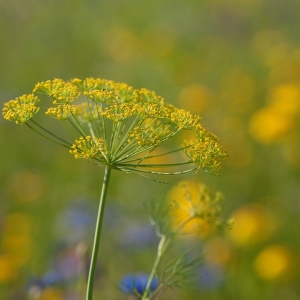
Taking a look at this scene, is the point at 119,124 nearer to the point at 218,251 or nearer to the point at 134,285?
the point at 134,285

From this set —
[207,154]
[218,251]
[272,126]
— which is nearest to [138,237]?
[218,251]

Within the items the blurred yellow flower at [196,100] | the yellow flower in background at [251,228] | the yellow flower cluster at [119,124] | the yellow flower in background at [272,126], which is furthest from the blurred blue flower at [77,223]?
the yellow flower cluster at [119,124]

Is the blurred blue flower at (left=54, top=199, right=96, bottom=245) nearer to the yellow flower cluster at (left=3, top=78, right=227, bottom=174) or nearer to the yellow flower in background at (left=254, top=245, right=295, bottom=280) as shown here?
the yellow flower in background at (left=254, top=245, right=295, bottom=280)

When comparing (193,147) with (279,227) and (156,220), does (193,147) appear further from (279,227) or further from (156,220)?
(279,227)

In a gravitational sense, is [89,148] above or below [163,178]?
below

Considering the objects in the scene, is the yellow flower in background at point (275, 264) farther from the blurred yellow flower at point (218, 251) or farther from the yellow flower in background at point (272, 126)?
the yellow flower in background at point (272, 126)

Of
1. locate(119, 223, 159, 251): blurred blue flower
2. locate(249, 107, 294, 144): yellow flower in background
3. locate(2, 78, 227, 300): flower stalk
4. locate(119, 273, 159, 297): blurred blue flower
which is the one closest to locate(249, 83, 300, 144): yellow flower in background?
locate(249, 107, 294, 144): yellow flower in background

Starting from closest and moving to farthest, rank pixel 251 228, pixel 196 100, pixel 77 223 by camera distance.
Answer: pixel 251 228, pixel 77 223, pixel 196 100
